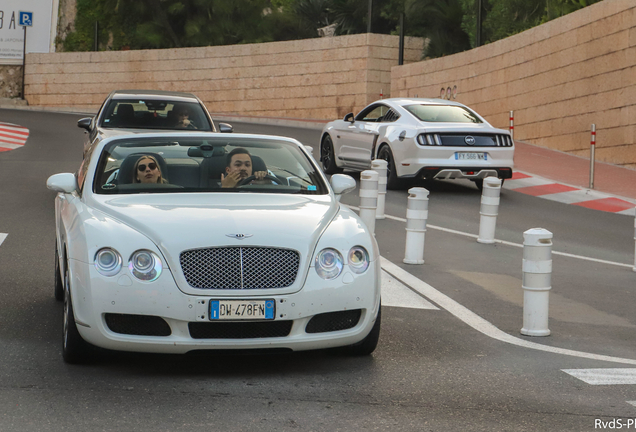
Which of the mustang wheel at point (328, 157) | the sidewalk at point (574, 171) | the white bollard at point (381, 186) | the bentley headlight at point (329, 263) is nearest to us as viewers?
the bentley headlight at point (329, 263)

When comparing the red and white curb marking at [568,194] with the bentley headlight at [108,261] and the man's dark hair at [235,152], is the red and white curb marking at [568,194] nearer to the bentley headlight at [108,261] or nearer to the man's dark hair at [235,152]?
the man's dark hair at [235,152]

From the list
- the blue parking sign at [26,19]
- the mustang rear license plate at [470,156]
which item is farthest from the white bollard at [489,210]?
the blue parking sign at [26,19]

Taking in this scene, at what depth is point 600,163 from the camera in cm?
2123

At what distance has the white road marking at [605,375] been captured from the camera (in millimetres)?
5578

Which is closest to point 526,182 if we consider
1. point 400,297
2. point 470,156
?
point 470,156

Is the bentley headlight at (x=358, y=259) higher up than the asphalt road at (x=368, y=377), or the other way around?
the bentley headlight at (x=358, y=259)

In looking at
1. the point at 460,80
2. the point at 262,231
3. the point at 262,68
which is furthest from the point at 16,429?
the point at 262,68

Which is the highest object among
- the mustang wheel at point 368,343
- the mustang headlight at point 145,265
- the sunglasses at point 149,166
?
the sunglasses at point 149,166

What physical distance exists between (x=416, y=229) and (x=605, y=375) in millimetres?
4172

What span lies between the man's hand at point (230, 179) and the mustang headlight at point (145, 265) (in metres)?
1.31

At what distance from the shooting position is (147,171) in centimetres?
648

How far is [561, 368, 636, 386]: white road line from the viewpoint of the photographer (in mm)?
5578

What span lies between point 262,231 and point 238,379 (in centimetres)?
79

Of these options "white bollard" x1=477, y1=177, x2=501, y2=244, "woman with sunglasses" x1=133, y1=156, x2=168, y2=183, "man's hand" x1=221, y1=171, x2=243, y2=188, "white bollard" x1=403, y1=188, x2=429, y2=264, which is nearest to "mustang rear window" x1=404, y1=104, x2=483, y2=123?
"white bollard" x1=477, y1=177, x2=501, y2=244
